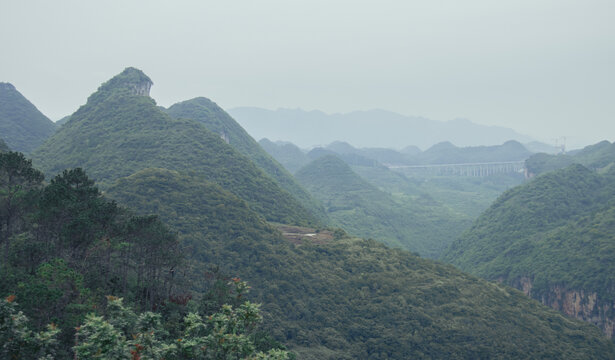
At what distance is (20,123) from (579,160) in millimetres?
136306

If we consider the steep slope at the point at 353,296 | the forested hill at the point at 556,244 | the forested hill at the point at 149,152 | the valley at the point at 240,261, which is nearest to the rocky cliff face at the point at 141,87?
the valley at the point at 240,261

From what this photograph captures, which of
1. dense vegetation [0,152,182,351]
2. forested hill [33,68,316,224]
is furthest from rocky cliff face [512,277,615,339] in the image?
dense vegetation [0,152,182,351]

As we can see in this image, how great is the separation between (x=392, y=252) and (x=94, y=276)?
32.7m

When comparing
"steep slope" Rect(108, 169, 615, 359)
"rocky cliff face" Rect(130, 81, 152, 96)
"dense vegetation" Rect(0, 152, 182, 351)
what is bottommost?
"steep slope" Rect(108, 169, 615, 359)

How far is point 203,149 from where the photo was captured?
2450 inches

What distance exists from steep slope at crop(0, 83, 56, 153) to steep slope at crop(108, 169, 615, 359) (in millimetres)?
41299

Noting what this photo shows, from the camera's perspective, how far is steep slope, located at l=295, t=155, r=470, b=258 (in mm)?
87812

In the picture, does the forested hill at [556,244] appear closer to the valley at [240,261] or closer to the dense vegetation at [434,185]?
the valley at [240,261]

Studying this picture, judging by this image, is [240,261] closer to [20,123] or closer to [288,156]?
[20,123]

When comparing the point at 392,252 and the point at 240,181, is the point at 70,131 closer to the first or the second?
the point at 240,181

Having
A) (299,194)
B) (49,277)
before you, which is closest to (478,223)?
(299,194)

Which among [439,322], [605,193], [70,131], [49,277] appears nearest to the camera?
[49,277]

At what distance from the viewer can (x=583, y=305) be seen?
49.8 m

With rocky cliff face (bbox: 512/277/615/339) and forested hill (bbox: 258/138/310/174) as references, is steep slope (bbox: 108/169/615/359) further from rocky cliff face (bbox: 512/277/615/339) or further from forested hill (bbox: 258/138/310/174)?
forested hill (bbox: 258/138/310/174)
